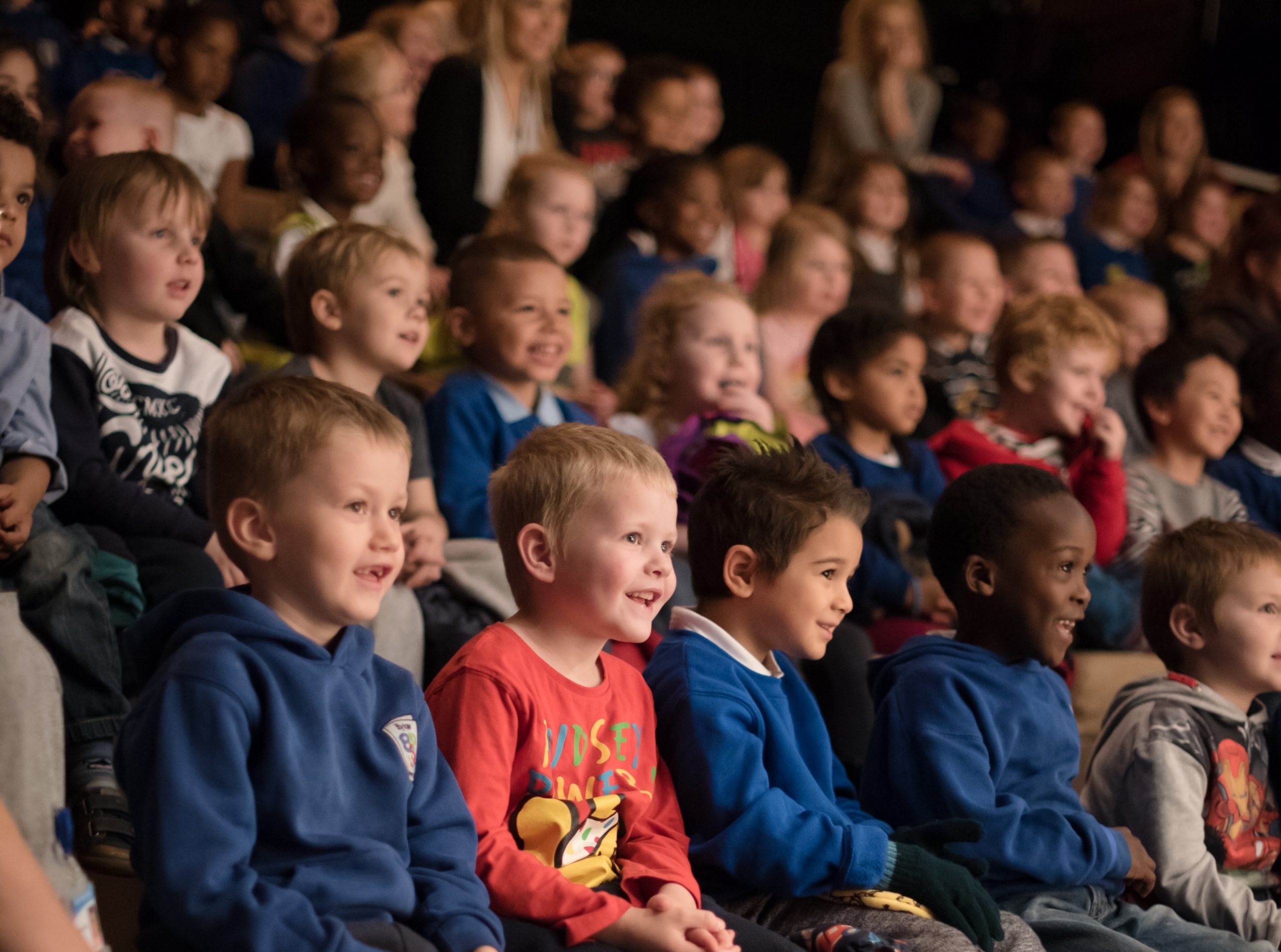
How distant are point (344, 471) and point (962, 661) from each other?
1127 mm

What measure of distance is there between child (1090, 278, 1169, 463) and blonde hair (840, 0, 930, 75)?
181 cm

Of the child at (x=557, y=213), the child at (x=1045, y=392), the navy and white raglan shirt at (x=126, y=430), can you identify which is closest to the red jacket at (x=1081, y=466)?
the child at (x=1045, y=392)

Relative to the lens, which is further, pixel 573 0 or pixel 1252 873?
pixel 573 0

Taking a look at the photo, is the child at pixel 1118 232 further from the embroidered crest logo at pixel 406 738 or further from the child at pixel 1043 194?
the embroidered crest logo at pixel 406 738

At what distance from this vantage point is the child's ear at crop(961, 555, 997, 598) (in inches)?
93.5

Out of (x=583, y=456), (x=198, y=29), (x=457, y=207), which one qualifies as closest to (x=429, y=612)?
(x=583, y=456)

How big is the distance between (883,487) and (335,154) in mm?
1870

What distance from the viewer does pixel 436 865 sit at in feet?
5.65

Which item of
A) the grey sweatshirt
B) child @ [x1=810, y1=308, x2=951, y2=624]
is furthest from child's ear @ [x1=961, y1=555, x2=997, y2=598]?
child @ [x1=810, y1=308, x2=951, y2=624]

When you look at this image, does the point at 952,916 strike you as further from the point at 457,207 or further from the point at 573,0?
the point at 573,0

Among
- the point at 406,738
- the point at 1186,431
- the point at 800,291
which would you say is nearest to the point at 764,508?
the point at 406,738

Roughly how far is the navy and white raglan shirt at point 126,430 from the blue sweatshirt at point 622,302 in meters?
1.84

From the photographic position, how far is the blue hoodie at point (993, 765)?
85.6 inches

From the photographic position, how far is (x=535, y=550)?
2.00 meters
